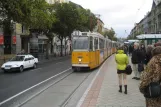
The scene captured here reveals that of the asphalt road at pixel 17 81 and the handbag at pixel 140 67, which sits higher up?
the handbag at pixel 140 67

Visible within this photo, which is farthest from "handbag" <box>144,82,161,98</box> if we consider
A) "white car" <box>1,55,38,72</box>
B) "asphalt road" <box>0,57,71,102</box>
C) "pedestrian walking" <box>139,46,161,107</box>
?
"white car" <box>1,55,38,72</box>

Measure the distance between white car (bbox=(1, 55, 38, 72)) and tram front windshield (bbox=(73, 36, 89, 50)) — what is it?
5.13 m

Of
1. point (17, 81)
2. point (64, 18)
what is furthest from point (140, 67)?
point (64, 18)

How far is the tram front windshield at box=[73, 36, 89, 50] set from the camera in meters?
21.9

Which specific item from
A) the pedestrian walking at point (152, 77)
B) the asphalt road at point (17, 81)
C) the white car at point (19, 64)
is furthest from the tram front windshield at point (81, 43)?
the pedestrian walking at point (152, 77)

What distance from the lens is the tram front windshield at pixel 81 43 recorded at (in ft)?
71.7

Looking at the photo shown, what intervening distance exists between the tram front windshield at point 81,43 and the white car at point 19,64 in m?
5.13

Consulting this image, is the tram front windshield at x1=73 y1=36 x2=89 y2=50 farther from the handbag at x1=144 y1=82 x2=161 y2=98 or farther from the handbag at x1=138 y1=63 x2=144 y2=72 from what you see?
the handbag at x1=144 y1=82 x2=161 y2=98

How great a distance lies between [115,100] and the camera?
9.28 metres

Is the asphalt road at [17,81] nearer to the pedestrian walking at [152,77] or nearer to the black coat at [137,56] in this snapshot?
the black coat at [137,56]

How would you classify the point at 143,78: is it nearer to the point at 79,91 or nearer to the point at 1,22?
the point at 79,91

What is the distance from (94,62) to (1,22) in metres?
8.36

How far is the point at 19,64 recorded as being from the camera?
2380 centimetres

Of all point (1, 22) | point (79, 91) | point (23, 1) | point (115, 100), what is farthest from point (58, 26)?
point (115, 100)
